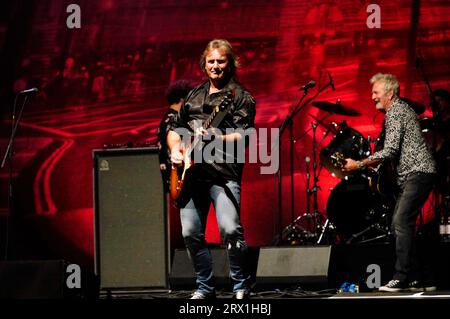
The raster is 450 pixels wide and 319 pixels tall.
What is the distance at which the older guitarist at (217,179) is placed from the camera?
5.70 metres

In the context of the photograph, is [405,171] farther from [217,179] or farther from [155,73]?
[155,73]

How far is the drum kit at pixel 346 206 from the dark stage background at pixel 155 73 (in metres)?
0.61

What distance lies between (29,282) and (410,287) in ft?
10.8

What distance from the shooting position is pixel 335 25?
9664 millimetres

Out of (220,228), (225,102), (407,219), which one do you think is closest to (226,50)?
(225,102)

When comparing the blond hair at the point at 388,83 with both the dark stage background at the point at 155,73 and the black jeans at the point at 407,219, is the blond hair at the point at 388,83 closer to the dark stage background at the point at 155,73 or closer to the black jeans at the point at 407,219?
the black jeans at the point at 407,219

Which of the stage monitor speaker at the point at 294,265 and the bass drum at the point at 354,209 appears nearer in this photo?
the stage monitor speaker at the point at 294,265

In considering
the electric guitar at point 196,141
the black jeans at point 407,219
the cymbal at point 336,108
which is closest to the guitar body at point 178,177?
the electric guitar at point 196,141

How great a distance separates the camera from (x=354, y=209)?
351 inches

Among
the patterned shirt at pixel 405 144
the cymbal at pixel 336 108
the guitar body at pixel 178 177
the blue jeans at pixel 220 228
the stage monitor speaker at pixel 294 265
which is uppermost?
the cymbal at pixel 336 108

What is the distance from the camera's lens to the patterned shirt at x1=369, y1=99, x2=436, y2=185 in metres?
6.98

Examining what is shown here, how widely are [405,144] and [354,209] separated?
199cm

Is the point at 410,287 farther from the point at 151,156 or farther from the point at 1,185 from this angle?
the point at 1,185
